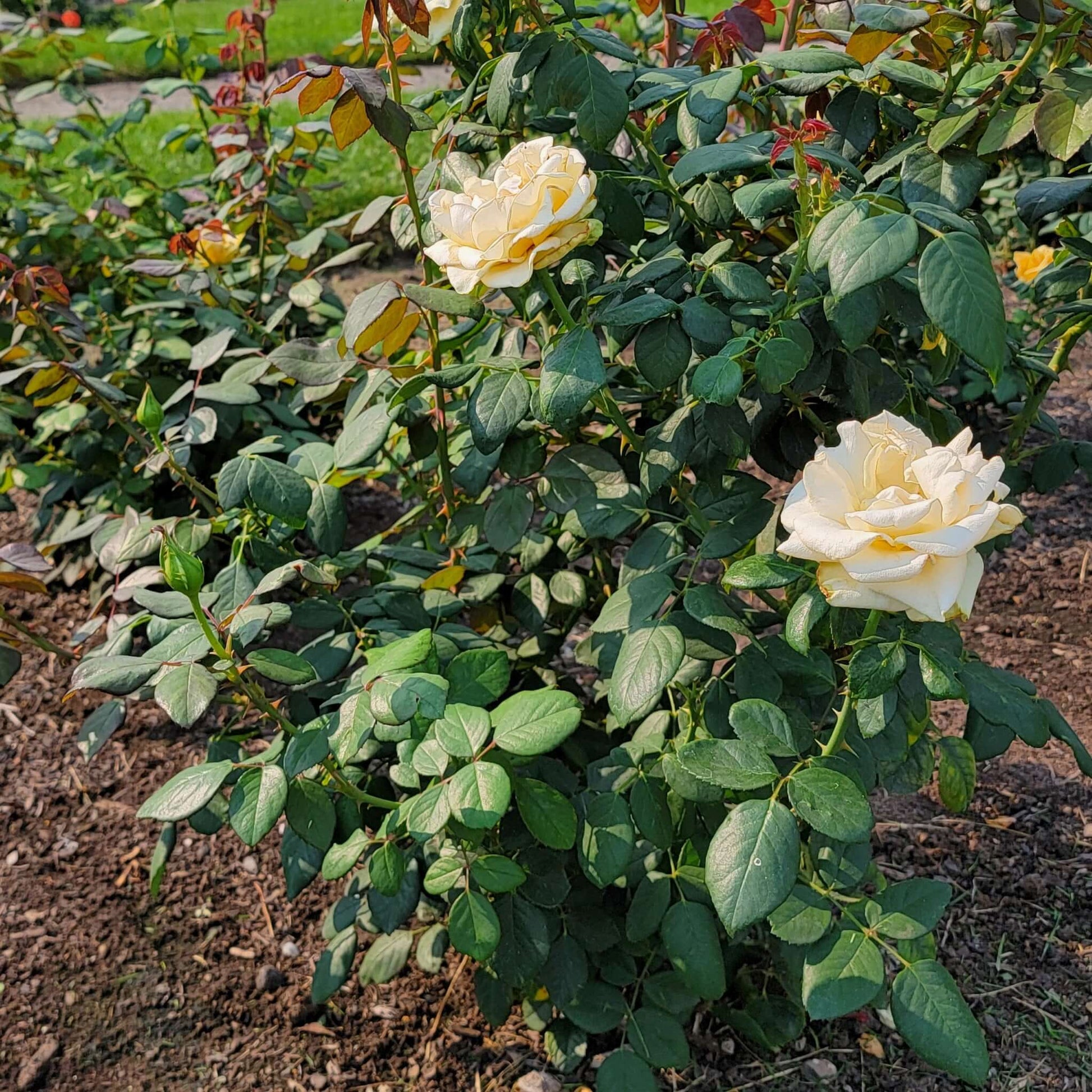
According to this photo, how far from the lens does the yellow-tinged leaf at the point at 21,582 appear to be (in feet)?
4.77

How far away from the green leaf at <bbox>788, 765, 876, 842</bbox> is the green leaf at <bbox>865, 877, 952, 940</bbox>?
0.49 feet

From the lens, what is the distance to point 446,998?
1741 mm

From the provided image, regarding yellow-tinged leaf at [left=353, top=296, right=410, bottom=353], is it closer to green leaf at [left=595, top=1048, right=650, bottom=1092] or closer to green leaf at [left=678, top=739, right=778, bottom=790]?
green leaf at [left=678, top=739, right=778, bottom=790]

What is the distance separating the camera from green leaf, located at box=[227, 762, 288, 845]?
1.15 m

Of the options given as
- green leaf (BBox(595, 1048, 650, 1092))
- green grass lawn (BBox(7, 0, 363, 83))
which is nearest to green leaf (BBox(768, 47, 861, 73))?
green leaf (BBox(595, 1048, 650, 1092))

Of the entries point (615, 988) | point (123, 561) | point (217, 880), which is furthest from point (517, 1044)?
point (123, 561)

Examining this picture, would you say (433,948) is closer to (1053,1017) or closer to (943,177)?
(1053,1017)

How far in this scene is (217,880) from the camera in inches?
78.8

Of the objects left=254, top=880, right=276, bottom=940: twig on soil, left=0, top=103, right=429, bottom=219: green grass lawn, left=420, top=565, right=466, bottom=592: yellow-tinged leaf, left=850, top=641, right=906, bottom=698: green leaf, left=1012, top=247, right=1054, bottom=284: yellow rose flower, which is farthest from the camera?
left=0, top=103, right=429, bottom=219: green grass lawn

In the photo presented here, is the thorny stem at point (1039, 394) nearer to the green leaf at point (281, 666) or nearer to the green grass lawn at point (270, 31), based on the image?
the green leaf at point (281, 666)

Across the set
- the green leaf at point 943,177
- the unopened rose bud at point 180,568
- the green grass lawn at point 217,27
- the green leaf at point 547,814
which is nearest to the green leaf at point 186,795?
the unopened rose bud at point 180,568

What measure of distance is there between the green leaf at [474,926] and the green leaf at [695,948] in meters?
0.22

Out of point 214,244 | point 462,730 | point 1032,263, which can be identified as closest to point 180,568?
point 462,730

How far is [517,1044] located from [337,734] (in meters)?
0.81
